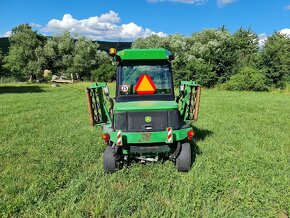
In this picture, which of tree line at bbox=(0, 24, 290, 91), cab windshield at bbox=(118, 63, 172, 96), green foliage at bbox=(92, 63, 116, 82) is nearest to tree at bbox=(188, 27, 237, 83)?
tree line at bbox=(0, 24, 290, 91)

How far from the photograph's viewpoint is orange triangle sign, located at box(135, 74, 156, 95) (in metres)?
6.65

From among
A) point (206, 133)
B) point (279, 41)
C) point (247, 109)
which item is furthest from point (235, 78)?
point (206, 133)

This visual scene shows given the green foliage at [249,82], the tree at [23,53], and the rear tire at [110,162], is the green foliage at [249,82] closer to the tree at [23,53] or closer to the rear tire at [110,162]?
the rear tire at [110,162]

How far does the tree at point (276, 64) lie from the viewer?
3303cm

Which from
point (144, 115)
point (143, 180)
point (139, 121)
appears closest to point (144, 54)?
point (144, 115)

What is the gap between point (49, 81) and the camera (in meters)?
45.5

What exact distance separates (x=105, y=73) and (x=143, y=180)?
133 feet

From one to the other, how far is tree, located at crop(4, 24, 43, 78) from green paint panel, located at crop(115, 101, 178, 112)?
4325 centimetres

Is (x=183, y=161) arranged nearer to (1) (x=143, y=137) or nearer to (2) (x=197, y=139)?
(1) (x=143, y=137)

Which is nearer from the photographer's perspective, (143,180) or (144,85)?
(143,180)

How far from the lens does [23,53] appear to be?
46781 mm

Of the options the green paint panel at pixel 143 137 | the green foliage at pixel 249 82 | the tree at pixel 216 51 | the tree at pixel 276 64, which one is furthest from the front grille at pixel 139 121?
the tree at pixel 276 64

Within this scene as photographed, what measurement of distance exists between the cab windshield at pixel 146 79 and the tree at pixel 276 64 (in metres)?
29.2

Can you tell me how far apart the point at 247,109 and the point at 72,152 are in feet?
34.3
